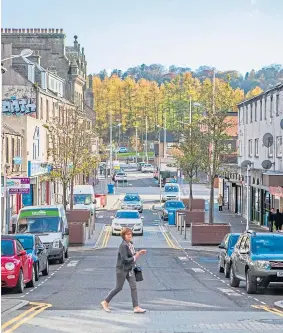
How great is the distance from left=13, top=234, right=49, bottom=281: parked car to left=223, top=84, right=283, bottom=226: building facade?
68.0 ft

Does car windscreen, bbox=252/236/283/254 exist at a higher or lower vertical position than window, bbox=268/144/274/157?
lower

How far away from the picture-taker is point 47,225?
126ft

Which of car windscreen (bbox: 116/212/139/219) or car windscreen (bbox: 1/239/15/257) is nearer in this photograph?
car windscreen (bbox: 1/239/15/257)

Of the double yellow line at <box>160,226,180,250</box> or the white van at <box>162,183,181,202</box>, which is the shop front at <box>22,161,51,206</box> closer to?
the double yellow line at <box>160,226,180,250</box>

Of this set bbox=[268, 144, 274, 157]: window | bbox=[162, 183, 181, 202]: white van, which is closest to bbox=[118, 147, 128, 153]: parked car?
bbox=[162, 183, 181, 202]: white van

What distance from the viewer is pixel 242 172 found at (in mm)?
67438

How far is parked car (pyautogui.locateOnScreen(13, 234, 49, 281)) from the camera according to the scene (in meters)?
27.7

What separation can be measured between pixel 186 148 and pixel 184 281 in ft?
119

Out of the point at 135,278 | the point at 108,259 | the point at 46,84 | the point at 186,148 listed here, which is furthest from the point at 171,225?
the point at 135,278

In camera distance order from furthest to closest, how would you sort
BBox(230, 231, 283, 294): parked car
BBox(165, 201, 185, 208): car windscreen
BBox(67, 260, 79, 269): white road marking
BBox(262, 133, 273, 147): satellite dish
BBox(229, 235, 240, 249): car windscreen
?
BBox(165, 201, 185, 208): car windscreen < BBox(262, 133, 273, 147): satellite dish < BBox(67, 260, 79, 269): white road marking < BBox(229, 235, 240, 249): car windscreen < BBox(230, 231, 283, 294): parked car

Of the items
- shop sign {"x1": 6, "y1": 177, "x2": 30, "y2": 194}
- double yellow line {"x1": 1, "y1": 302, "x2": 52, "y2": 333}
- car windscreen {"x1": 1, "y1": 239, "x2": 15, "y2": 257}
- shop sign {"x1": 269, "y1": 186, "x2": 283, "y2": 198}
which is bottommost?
double yellow line {"x1": 1, "y1": 302, "x2": 52, "y2": 333}

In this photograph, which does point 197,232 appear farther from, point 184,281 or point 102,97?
point 102,97

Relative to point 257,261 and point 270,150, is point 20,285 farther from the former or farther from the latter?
point 270,150

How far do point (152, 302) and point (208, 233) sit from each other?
2641 centimetres
